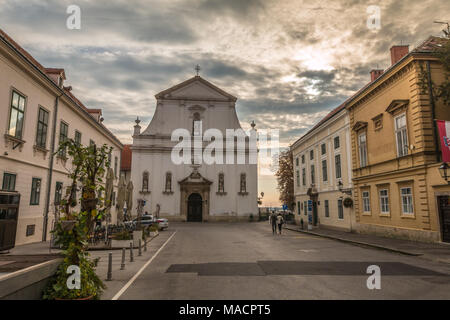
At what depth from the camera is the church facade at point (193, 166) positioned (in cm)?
4359

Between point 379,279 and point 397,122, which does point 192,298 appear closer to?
point 379,279

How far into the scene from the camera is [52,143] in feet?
63.9

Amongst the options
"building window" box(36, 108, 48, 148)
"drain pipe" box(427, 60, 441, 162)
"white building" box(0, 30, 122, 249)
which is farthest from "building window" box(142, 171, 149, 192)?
"drain pipe" box(427, 60, 441, 162)

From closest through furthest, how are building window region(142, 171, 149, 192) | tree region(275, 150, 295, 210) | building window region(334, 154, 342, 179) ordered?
1. building window region(334, 154, 342, 179)
2. building window region(142, 171, 149, 192)
3. tree region(275, 150, 295, 210)

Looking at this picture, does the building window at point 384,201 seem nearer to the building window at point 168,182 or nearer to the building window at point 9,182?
the building window at point 9,182

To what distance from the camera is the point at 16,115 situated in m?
15.6

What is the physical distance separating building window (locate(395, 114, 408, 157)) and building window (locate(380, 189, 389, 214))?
300 cm

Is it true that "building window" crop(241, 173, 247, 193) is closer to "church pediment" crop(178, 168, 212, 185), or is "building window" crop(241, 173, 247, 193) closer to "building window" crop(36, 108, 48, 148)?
"church pediment" crop(178, 168, 212, 185)

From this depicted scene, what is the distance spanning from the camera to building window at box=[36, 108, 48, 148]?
17.8 meters

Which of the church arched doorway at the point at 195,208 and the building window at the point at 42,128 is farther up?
the building window at the point at 42,128

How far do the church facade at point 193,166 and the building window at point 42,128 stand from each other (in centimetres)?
2477

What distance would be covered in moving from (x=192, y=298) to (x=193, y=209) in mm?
38076

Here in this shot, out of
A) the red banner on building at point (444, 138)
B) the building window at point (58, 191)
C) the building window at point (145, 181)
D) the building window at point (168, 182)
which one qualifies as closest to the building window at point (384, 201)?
the red banner on building at point (444, 138)
